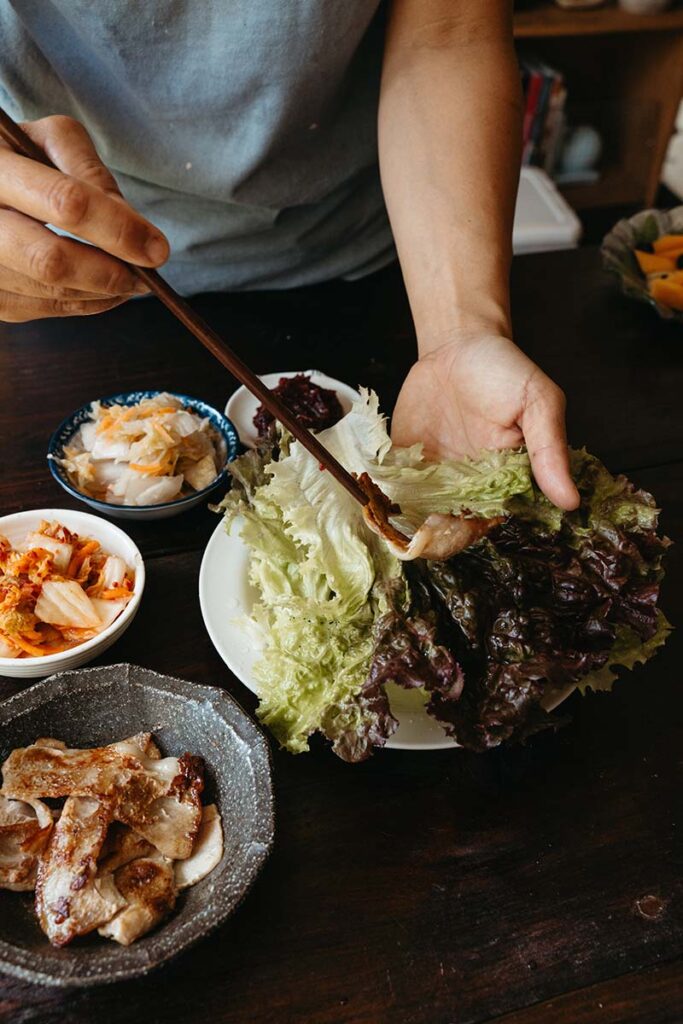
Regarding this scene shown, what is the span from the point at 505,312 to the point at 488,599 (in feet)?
2.58

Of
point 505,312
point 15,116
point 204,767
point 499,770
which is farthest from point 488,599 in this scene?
point 15,116

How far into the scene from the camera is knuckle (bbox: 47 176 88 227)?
115 cm

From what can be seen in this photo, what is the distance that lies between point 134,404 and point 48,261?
777 millimetres

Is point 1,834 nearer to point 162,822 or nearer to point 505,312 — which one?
point 162,822

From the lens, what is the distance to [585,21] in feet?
15.6

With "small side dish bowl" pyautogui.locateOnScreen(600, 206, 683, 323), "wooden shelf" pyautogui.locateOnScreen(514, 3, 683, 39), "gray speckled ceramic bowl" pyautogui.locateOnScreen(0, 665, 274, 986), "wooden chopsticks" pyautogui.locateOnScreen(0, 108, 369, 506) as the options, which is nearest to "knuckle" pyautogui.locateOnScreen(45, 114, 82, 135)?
"wooden chopsticks" pyautogui.locateOnScreen(0, 108, 369, 506)

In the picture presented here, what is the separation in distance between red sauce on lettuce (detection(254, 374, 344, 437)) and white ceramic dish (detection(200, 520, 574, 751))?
44 centimetres

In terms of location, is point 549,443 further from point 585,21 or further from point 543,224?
point 585,21

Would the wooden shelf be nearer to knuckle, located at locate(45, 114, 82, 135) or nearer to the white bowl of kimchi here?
knuckle, located at locate(45, 114, 82, 135)

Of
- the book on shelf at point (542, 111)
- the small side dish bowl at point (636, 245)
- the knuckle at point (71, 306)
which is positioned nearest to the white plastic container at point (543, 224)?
the book on shelf at point (542, 111)

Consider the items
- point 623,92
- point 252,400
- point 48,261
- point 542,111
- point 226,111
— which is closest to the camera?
point 48,261

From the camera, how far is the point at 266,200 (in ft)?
7.25

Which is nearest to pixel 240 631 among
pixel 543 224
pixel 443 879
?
pixel 443 879

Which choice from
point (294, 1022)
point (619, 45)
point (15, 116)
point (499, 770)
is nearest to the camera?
point (294, 1022)
